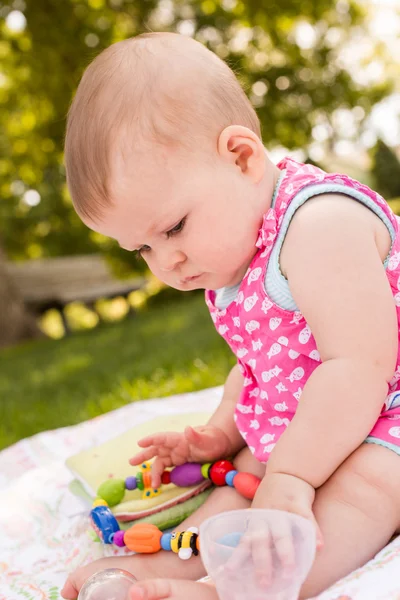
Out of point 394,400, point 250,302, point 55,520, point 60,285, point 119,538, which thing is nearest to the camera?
point 394,400

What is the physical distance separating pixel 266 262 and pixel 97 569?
79 cm

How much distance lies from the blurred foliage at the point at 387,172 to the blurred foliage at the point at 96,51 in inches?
225

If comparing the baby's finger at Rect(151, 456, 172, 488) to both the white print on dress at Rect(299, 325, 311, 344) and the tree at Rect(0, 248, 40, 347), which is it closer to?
the white print on dress at Rect(299, 325, 311, 344)

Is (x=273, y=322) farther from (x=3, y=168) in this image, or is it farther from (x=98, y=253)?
(x=98, y=253)

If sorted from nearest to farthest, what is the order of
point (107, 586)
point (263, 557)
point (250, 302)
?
point (263, 557) → point (107, 586) → point (250, 302)

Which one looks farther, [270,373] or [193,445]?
[193,445]

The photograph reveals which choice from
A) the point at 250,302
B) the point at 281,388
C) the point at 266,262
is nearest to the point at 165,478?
the point at 281,388

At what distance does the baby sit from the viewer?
4.21 ft

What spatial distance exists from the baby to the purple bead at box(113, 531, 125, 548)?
0.38 ft

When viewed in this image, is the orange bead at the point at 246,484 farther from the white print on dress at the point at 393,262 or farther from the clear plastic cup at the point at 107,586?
the white print on dress at the point at 393,262

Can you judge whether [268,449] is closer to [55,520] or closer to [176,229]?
[176,229]

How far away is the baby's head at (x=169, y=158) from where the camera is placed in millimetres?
1384

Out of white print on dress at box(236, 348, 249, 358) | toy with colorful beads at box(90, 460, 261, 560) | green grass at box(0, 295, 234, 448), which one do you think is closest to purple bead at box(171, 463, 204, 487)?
toy with colorful beads at box(90, 460, 261, 560)

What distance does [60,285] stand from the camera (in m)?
9.45
